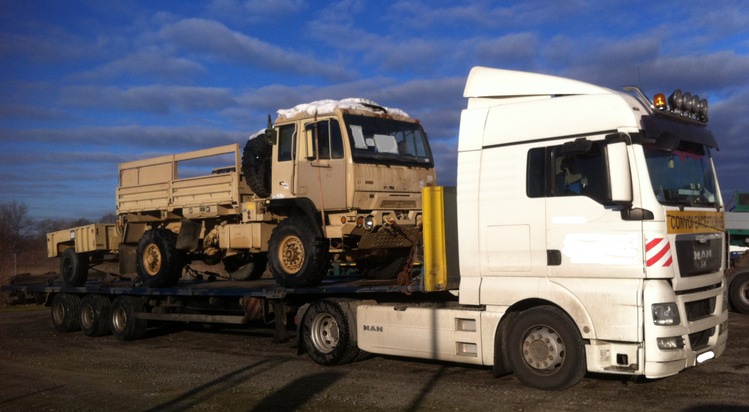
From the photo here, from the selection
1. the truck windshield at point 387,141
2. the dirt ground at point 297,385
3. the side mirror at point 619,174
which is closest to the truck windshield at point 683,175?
the side mirror at point 619,174

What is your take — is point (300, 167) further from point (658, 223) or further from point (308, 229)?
point (658, 223)

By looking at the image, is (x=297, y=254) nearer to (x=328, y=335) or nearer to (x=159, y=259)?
(x=328, y=335)

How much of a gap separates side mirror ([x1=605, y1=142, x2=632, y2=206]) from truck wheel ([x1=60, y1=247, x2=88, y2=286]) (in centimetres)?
1295

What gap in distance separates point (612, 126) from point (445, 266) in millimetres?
2657

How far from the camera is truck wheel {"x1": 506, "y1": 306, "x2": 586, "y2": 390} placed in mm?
7727

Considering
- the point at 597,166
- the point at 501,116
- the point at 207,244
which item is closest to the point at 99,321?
the point at 207,244

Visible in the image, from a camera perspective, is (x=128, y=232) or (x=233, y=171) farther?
Result: (x=128, y=232)

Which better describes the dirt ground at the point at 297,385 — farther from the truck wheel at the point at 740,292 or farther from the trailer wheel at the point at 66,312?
the trailer wheel at the point at 66,312

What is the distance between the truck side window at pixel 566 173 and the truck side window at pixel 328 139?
3.67 m

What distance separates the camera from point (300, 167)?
1148cm

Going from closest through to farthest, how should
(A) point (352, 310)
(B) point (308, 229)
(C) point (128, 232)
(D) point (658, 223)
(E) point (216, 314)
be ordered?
1. (D) point (658, 223)
2. (A) point (352, 310)
3. (B) point (308, 229)
4. (E) point (216, 314)
5. (C) point (128, 232)

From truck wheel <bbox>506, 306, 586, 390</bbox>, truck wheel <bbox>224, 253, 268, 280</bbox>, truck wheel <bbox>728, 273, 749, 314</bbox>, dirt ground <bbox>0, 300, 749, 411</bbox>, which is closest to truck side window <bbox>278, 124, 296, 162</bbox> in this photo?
dirt ground <bbox>0, 300, 749, 411</bbox>

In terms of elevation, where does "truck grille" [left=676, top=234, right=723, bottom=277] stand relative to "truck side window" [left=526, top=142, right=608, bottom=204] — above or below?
below

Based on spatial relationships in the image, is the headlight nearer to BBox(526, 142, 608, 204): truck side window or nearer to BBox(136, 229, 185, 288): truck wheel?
BBox(526, 142, 608, 204): truck side window
